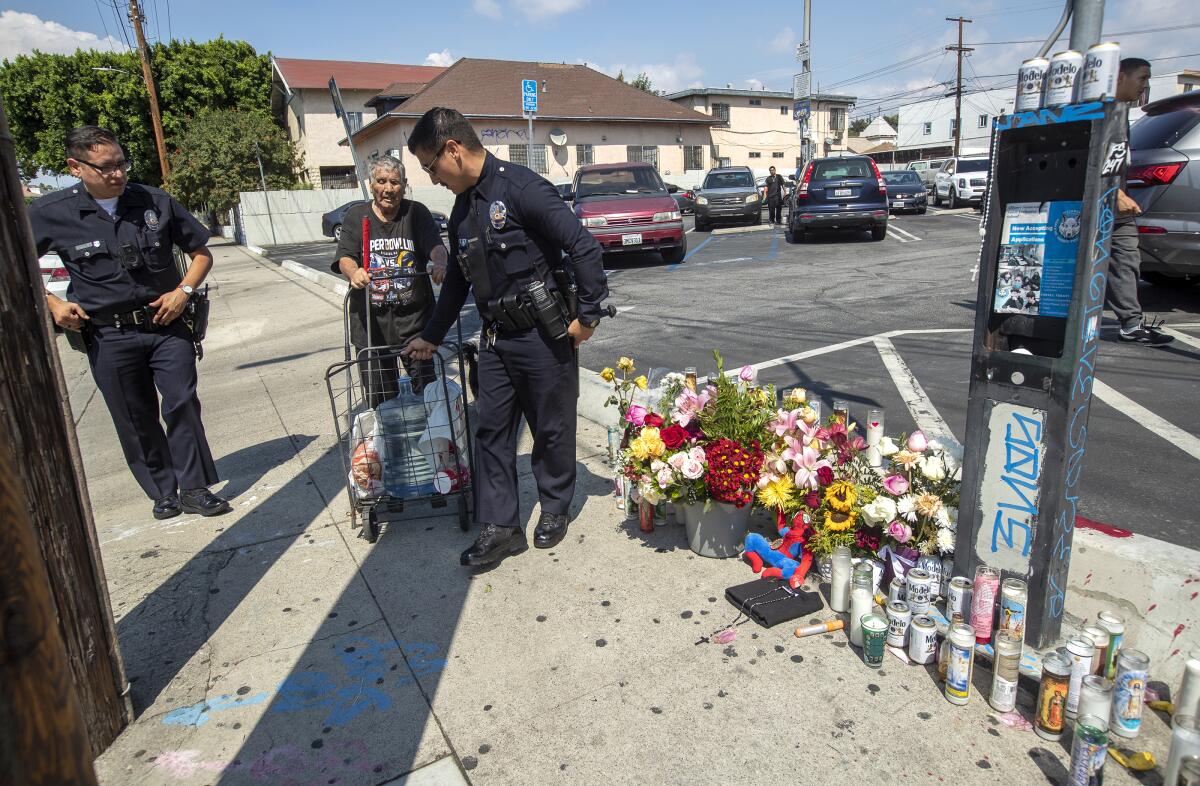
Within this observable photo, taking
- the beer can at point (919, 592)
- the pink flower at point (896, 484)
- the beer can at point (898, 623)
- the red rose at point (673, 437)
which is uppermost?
the red rose at point (673, 437)

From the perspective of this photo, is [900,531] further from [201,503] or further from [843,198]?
[843,198]

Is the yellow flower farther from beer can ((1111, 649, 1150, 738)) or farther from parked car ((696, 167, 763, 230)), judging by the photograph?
parked car ((696, 167, 763, 230))

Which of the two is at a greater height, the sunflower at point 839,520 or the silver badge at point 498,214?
the silver badge at point 498,214

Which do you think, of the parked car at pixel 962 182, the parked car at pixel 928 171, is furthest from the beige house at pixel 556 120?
the parked car at pixel 962 182

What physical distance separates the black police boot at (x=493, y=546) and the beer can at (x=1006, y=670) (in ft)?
6.87

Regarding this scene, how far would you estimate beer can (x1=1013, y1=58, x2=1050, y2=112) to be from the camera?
235 cm

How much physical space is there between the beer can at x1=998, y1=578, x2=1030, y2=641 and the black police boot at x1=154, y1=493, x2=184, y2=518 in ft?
13.9

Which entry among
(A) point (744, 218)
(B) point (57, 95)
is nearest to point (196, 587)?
(A) point (744, 218)

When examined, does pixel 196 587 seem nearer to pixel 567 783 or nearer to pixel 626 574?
pixel 626 574

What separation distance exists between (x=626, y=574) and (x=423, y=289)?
2.40 metres

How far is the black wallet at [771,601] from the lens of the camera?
9.71 ft

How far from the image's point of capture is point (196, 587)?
11.6 feet

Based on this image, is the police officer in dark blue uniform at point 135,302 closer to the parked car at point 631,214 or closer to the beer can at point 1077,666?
the beer can at point 1077,666

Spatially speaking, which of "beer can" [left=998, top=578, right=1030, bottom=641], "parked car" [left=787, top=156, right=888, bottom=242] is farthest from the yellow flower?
"parked car" [left=787, top=156, right=888, bottom=242]
